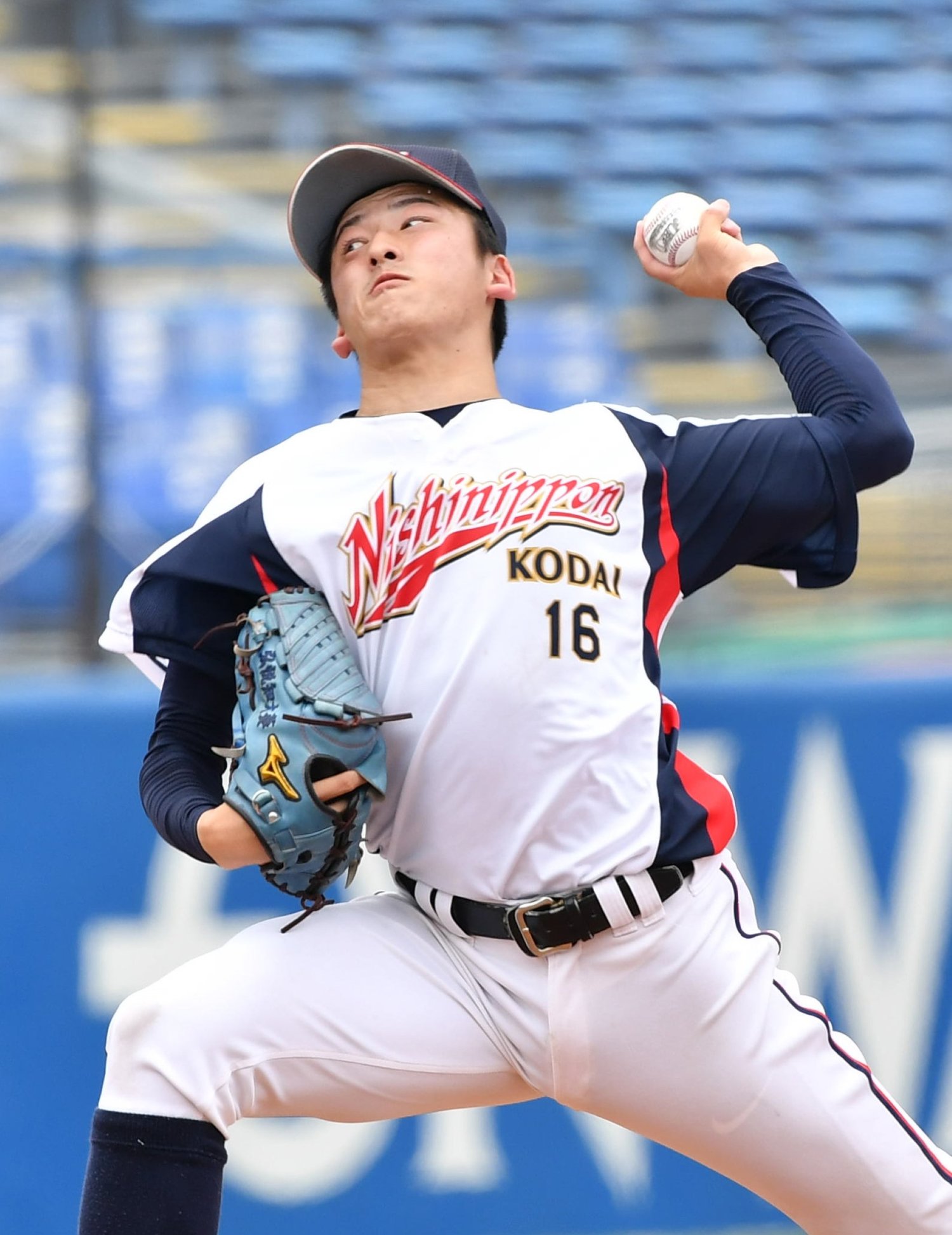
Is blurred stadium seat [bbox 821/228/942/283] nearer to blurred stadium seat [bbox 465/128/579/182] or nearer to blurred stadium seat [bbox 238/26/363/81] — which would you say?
blurred stadium seat [bbox 465/128/579/182]

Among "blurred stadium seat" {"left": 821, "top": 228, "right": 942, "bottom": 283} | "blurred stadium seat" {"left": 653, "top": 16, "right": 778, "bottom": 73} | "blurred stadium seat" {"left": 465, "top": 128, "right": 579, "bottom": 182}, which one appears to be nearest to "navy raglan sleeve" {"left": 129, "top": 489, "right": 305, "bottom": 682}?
"blurred stadium seat" {"left": 465, "top": 128, "right": 579, "bottom": 182}

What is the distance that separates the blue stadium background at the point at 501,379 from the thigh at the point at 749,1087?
4.69 feet

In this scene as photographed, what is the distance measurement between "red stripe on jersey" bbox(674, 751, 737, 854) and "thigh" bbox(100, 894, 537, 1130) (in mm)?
372

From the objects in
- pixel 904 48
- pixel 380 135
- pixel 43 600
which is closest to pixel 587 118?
pixel 380 135

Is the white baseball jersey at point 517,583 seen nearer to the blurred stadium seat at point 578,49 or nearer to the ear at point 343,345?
the ear at point 343,345

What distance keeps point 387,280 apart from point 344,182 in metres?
0.20

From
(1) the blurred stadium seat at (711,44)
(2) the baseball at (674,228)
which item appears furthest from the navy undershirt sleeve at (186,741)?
(1) the blurred stadium seat at (711,44)

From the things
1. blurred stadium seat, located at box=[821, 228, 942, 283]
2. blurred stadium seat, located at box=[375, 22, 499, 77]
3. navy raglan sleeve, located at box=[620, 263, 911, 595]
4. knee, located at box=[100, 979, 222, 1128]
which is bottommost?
knee, located at box=[100, 979, 222, 1128]

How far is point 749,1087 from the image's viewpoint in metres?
1.93

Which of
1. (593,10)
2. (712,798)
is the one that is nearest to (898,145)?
(593,10)

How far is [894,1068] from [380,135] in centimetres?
275

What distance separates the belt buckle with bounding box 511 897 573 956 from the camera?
1900 millimetres

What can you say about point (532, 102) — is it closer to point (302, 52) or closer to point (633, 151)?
point (633, 151)

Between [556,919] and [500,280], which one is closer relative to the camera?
[556,919]
